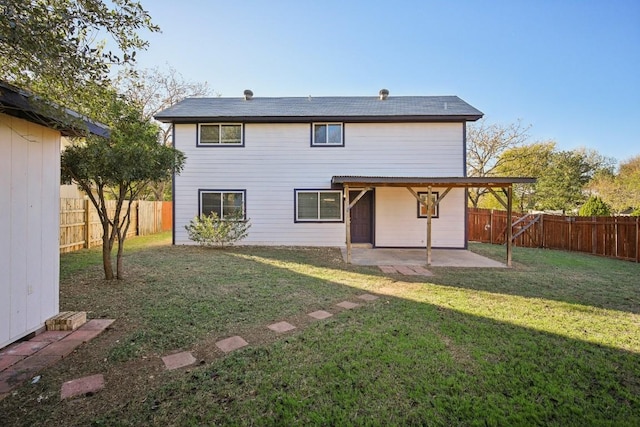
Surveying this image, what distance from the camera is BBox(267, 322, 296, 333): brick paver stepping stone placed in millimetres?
3427

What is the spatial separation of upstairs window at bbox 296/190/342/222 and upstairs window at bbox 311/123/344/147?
1790 millimetres

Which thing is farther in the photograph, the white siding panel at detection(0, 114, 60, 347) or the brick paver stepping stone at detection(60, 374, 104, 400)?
the white siding panel at detection(0, 114, 60, 347)

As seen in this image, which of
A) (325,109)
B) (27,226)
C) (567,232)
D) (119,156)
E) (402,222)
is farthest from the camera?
(567,232)

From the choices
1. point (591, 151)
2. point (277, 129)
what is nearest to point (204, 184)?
point (277, 129)

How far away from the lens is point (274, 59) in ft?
36.2

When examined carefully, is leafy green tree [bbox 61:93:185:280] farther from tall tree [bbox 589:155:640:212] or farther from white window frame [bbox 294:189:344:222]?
tall tree [bbox 589:155:640:212]

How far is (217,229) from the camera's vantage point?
31.2 ft

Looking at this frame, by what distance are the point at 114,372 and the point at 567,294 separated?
677 centimetres

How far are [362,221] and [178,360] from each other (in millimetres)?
8416

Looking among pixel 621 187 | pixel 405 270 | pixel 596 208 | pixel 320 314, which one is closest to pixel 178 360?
pixel 320 314

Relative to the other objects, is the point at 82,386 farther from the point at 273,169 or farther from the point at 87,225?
the point at 87,225

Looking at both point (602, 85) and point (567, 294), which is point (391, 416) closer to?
point (567, 294)

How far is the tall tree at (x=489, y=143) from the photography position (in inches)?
746

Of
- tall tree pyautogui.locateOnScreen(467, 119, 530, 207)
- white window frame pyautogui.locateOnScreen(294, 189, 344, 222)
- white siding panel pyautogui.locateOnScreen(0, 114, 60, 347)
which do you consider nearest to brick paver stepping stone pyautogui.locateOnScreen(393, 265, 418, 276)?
white window frame pyautogui.locateOnScreen(294, 189, 344, 222)
